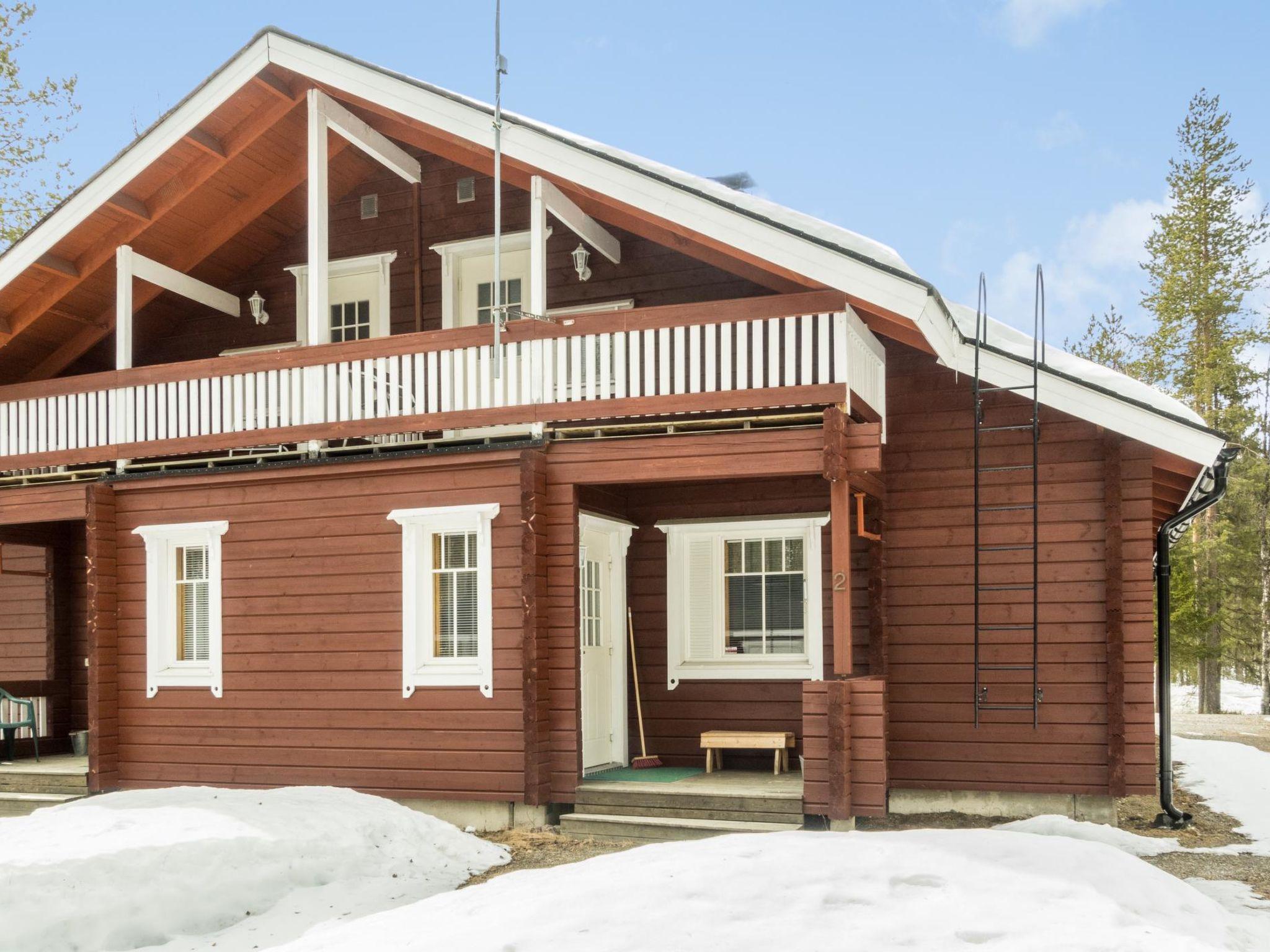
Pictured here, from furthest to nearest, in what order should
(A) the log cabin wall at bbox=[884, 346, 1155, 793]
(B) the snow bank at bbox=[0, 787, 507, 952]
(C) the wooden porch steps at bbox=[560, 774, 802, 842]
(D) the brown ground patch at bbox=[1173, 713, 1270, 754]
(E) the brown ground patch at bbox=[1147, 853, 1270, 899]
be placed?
1. (D) the brown ground patch at bbox=[1173, 713, 1270, 754]
2. (A) the log cabin wall at bbox=[884, 346, 1155, 793]
3. (C) the wooden porch steps at bbox=[560, 774, 802, 842]
4. (E) the brown ground patch at bbox=[1147, 853, 1270, 899]
5. (B) the snow bank at bbox=[0, 787, 507, 952]

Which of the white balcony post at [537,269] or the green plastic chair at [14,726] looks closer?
the white balcony post at [537,269]

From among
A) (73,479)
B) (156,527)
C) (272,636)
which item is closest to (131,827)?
(272,636)

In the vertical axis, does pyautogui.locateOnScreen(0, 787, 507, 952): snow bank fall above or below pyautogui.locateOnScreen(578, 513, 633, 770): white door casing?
below

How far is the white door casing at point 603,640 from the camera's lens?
460 inches

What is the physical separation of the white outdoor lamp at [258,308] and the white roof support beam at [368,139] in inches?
90.6

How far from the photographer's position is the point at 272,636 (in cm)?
1200

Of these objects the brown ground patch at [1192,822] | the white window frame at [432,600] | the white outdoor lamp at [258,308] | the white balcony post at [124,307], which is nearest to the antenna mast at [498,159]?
the white window frame at [432,600]

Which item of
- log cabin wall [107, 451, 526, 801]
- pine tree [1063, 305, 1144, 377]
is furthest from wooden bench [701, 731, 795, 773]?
pine tree [1063, 305, 1144, 377]

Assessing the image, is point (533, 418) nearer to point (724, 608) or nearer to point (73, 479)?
point (724, 608)

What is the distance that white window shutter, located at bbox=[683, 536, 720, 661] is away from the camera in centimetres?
1222

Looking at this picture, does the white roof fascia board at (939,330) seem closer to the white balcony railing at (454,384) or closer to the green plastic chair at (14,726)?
the white balcony railing at (454,384)

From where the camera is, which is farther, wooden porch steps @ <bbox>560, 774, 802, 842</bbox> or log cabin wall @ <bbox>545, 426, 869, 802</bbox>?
log cabin wall @ <bbox>545, 426, 869, 802</bbox>

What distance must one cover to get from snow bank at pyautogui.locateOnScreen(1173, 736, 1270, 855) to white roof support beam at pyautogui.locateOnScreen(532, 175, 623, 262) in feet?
25.3

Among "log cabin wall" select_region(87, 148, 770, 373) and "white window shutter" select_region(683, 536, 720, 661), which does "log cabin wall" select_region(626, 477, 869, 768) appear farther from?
"log cabin wall" select_region(87, 148, 770, 373)
